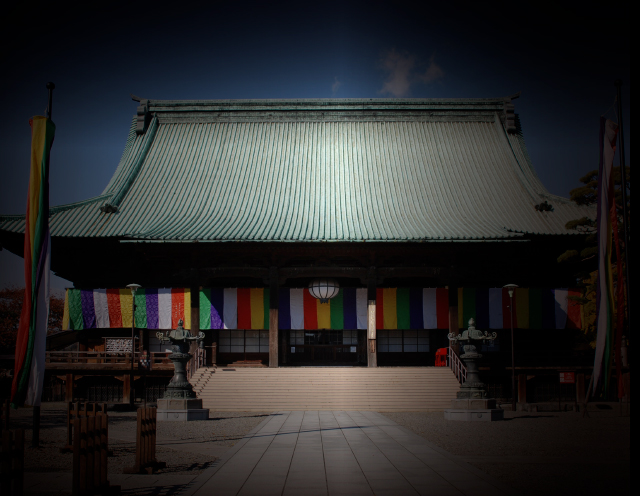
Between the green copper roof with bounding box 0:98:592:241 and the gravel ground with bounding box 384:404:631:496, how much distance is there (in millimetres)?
7357

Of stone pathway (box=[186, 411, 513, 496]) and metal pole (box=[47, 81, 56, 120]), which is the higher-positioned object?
metal pole (box=[47, 81, 56, 120])

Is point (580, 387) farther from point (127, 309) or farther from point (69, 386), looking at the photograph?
point (69, 386)

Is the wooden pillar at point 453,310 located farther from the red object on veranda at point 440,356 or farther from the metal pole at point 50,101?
the metal pole at point 50,101

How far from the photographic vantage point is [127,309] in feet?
70.1

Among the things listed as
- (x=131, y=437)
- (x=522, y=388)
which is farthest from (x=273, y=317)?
(x=131, y=437)

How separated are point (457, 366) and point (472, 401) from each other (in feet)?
13.7

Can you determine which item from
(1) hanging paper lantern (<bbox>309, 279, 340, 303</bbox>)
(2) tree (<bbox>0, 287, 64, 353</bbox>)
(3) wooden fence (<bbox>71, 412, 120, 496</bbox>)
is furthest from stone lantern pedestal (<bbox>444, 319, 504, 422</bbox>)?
(2) tree (<bbox>0, 287, 64, 353</bbox>)

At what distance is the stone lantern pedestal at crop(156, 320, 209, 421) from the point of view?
48.2ft

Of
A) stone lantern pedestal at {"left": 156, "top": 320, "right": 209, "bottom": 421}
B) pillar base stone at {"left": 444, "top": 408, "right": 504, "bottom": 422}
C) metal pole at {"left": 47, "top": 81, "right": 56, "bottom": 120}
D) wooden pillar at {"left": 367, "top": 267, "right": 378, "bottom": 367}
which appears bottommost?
pillar base stone at {"left": 444, "top": 408, "right": 504, "bottom": 422}

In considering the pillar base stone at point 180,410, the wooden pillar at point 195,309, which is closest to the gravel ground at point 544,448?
the pillar base stone at point 180,410

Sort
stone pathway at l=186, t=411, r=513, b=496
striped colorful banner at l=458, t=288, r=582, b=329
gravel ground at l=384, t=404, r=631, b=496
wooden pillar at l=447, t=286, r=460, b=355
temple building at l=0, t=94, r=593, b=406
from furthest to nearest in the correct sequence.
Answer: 1. striped colorful banner at l=458, t=288, r=582, b=329
2. temple building at l=0, t=94, r=593, b=406
3. wooden pillar at l=447, t=286, r=460, b=355
4. gravel ground at l=384, t=404, r=631, b=496
5. stone pathway at l=186, t=411, r=513, b=496

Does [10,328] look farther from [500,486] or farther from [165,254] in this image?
[500,486]

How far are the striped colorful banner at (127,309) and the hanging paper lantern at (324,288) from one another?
15.4 ft

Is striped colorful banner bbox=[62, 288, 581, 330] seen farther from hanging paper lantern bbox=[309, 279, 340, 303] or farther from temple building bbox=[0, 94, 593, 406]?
hanging paper lantern bbox=[309, 279, 340, 303]
